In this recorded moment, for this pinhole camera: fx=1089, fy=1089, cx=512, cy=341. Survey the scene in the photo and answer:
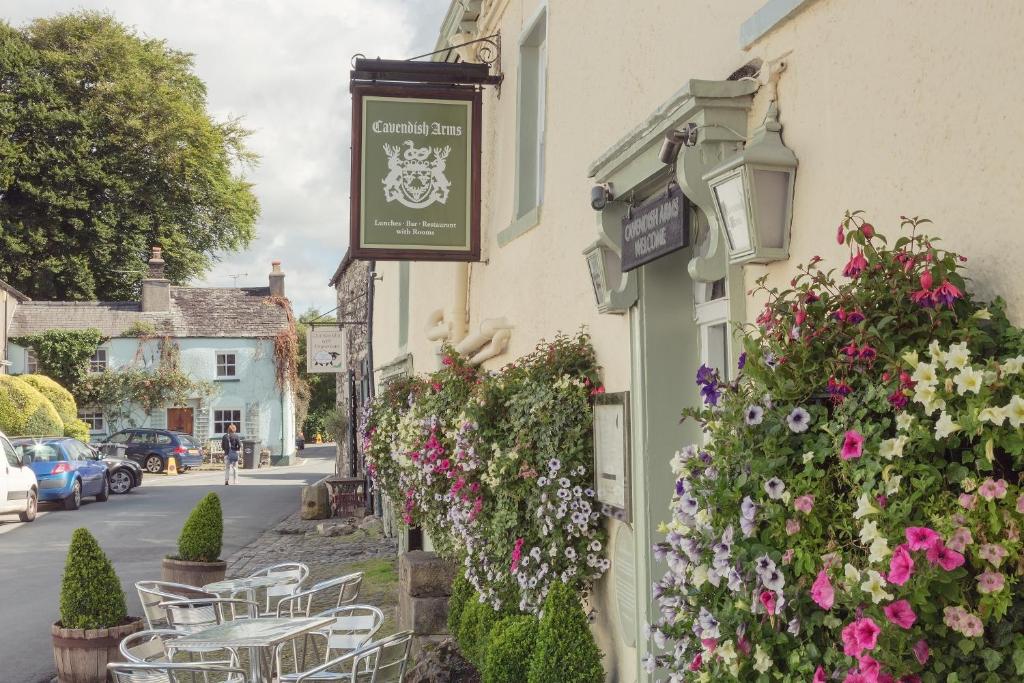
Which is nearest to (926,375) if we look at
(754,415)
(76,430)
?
(754,415)

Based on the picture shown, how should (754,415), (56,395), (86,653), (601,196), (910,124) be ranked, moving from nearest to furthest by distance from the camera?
(754,415), (910,124), (601,196), (86,653), (56,395)

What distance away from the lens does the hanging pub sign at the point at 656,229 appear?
14.0 feet

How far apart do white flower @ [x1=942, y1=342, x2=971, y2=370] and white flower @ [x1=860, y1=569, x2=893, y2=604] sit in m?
0.46

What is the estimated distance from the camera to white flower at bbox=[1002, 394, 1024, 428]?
2109 mm

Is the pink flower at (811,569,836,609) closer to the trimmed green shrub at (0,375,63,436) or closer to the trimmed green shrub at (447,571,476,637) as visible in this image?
the trimmed green shrub at (447,571,476,637)

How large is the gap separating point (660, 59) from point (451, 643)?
3.90 meters

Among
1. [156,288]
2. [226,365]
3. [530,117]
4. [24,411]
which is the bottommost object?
[24,411]

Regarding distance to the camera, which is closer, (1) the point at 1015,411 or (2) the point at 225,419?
(1) the point at 1015,411

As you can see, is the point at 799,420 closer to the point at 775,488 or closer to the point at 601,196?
the point at 775,488

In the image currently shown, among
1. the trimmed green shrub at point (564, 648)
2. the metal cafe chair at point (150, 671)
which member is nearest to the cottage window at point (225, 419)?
the metal cafe chair at point (150, 671)

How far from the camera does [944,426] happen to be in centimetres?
222

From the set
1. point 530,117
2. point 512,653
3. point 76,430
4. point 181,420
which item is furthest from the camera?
point 181,420

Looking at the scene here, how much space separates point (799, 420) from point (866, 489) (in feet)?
1.00

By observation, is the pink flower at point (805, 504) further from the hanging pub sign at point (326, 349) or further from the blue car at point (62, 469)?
the blue car at point (62, 469)
